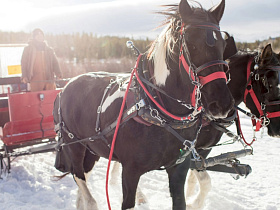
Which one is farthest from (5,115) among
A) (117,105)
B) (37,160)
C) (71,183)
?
(117,105)

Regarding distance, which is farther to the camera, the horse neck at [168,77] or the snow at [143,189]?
the snow at [143,189]

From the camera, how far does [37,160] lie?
5469 mm

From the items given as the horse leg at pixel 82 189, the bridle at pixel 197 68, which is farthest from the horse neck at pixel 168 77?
the horse leg at pixel 82 189

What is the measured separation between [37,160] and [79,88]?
9.28 ft

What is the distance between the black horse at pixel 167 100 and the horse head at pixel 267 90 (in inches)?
36.5

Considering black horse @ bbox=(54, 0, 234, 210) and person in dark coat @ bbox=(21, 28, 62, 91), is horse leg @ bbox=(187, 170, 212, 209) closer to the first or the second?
black horse @ bbox=(54, 0, 234, 210)

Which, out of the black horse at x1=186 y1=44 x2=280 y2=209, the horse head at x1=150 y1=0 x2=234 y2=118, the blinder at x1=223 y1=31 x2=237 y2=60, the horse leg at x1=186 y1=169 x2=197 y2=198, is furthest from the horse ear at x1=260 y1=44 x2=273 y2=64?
the horse leg at x1=186 y1=169 x2=197 y2=198

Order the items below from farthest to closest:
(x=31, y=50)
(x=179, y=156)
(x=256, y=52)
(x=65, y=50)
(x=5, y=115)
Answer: (x=65, y=50) → (x=31, y=50) → (x=5, y=115) → (x=256, y=52) → (x=179, y=156)

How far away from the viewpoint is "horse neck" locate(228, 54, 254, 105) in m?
3.32

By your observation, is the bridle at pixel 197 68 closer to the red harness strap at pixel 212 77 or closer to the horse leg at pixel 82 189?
the red harness strap at pixel 212 77

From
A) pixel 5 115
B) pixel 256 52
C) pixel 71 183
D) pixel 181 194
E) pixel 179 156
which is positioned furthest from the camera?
pixel 5 115

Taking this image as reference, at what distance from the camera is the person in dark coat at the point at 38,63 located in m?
5.59

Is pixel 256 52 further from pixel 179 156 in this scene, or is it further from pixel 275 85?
pixel 179 156

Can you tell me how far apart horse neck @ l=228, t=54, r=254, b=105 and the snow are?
133 cm
